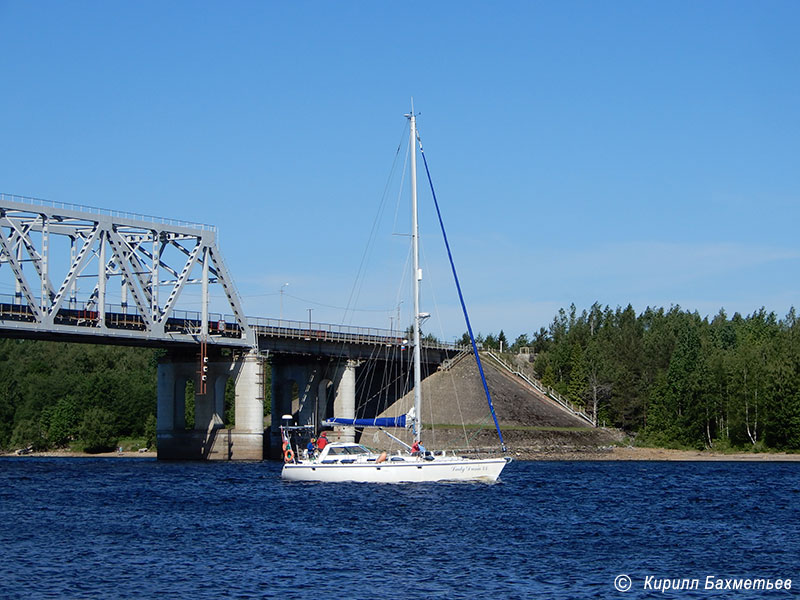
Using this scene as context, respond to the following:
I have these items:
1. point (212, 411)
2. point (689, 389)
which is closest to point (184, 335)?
point (212, 411)

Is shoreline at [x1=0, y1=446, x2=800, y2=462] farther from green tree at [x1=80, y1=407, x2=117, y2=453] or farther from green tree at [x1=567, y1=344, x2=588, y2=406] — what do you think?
green tree at [x1=80, y1=407, x2=117, y2=453]

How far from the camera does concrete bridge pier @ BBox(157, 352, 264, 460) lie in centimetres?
12594

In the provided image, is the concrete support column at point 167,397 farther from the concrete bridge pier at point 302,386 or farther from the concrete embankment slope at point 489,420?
the concrete embankment slope at point 489,420

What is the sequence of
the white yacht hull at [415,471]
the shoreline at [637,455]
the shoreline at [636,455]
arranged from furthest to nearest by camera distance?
the shoreline at [636,455]
the shoreline at [637,455]
the white yacht hull at [415,471]

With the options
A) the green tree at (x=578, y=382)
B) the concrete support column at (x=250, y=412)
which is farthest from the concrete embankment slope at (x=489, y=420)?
the concrete support column at (x=250, y=412)

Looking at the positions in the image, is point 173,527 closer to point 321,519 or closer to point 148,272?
point 321,519

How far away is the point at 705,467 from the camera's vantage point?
117m

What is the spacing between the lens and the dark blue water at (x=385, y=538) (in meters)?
41.3

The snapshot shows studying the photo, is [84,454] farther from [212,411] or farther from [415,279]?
[415,279]

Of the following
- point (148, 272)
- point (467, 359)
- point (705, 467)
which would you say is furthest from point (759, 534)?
point (467, 359)

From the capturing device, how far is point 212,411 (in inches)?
5118

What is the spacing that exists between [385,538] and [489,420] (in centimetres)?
9131

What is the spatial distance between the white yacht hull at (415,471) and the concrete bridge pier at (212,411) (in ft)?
152

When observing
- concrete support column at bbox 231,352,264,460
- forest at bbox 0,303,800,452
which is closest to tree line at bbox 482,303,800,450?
forest at bbox 0,303,800,452
